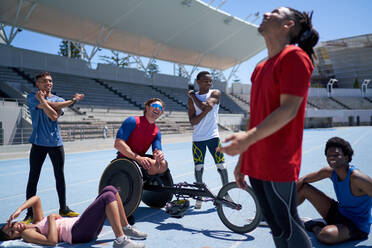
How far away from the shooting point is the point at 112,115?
958 inches

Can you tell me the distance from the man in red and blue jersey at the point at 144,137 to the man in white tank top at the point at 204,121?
0.58 meters

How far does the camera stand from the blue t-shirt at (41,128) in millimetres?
4094

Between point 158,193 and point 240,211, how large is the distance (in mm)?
1482

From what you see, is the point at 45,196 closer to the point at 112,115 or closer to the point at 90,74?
the point at 112,115

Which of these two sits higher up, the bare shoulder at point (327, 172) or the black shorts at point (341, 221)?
the bare shoulder at point (327, 172)

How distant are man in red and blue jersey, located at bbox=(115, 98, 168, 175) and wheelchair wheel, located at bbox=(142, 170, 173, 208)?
0.25 metres

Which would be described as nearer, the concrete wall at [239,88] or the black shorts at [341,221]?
the black shorts at [341,221]

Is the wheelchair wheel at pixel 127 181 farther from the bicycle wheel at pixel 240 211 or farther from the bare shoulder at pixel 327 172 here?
the bare shoulder at pixel 327 172

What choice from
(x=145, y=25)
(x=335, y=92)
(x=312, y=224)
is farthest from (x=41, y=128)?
(x=335, y=92)

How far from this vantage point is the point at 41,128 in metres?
4.13

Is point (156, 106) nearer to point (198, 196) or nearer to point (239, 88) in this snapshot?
point (198, 196)

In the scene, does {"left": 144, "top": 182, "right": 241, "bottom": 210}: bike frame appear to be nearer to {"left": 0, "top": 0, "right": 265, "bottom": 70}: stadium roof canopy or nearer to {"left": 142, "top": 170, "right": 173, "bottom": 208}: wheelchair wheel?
{"left": 142, "top": 170, "right": 173, "bottom": 208}: wheelchair wheel

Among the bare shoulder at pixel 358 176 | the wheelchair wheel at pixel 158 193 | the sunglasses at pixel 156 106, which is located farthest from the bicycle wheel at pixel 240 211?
the sunglasses at pixel 156 106

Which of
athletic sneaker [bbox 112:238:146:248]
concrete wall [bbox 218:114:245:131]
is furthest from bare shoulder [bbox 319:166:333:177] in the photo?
concrete wall [bbox 218:114:245:131]
